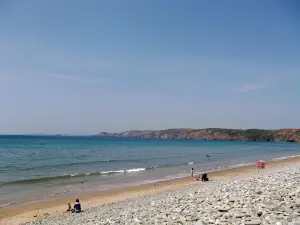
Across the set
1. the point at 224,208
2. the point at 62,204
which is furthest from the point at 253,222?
the point at 62,204

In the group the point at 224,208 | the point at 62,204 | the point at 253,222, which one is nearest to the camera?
the point at 253,222

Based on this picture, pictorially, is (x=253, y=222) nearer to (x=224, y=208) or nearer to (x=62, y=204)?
(x=224, y=208)

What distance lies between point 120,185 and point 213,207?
22.6m

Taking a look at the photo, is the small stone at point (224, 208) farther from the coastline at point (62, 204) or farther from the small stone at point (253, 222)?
the coastline at point (62, 204)

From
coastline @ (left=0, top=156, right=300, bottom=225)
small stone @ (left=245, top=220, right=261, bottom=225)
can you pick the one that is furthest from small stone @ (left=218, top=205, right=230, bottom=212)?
coastline @ (left=0, top=156, right=300, bottom=225)

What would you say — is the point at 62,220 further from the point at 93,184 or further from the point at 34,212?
A: the point at 93,184

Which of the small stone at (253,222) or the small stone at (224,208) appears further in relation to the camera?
the small stone at (224,208)

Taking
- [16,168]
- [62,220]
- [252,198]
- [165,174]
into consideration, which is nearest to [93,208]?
[62,220]

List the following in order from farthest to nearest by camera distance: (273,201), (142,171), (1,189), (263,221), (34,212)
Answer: (142,171)
(1,189)
(34,212)
(273,201)
(263,221)

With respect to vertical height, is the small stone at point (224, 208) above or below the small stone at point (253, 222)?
below

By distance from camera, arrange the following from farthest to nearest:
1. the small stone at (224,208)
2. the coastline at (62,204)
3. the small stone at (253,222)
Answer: the coastline at (62,204) → the small stone at (224,208) → the small stone at (253,222)

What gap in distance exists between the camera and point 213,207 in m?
11.5

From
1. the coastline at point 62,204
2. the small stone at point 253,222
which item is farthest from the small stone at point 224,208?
the coastline at point 62,204

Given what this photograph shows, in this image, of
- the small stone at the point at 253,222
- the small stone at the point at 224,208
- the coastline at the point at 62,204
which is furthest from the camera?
the coastline at the point at 62,204
